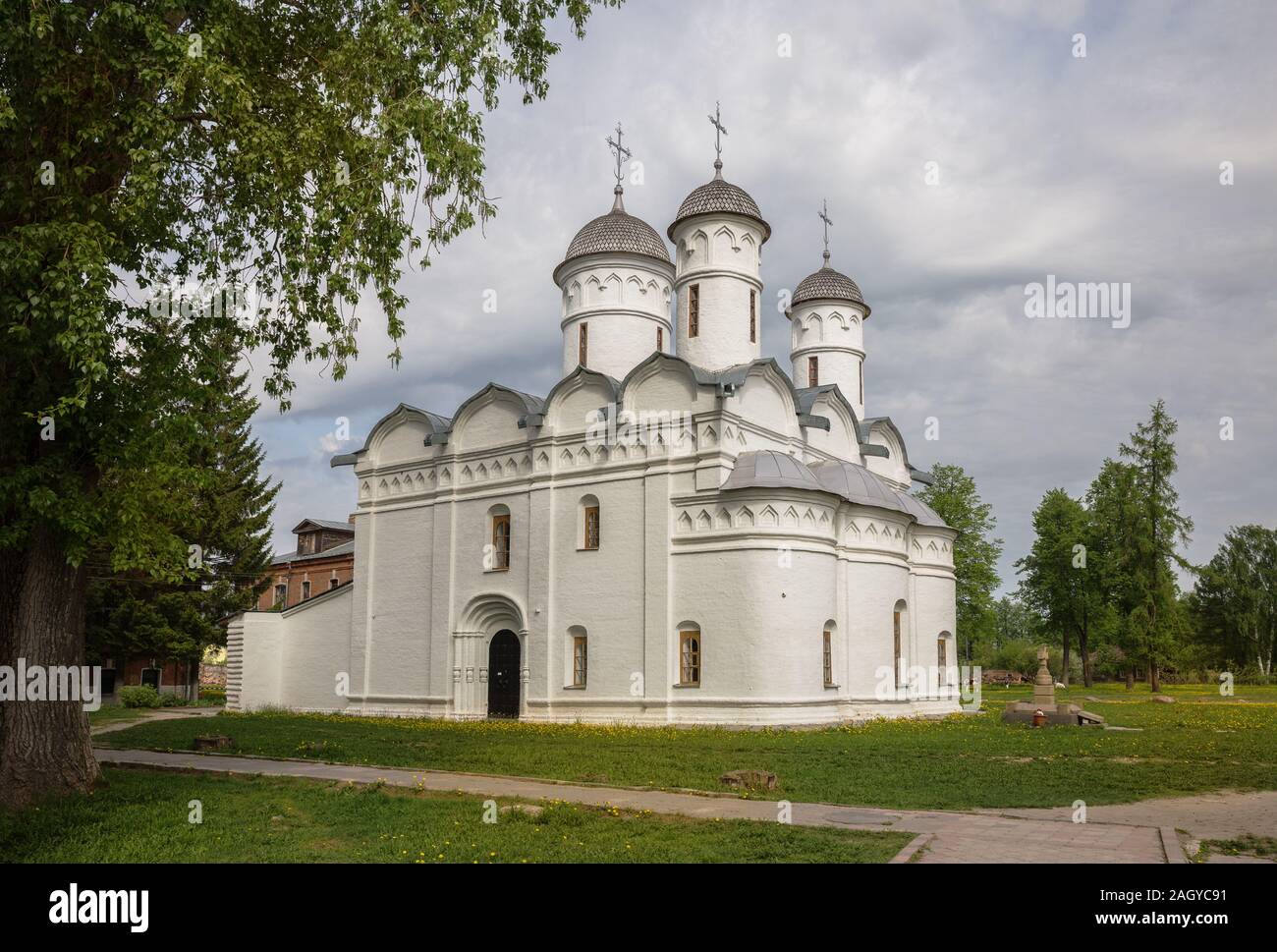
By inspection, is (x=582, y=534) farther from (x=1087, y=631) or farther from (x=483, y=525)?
(x=1087, y=631)

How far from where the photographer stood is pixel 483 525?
27203 mm

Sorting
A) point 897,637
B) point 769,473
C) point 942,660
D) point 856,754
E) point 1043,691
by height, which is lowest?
point 856,754

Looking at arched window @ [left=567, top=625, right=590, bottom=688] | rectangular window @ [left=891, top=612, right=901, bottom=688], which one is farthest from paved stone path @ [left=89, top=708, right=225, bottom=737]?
rectangular window @ [left=891, top=612, right=901, bottom=688]

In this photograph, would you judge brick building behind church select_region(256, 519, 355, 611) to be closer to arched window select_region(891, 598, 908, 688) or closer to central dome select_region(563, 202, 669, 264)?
central dome select_region(563, 202, 669, 264)

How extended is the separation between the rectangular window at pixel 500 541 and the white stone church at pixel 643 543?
6 cm

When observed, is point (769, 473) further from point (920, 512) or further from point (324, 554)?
point (324, 554)

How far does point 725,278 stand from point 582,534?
8.51 meters

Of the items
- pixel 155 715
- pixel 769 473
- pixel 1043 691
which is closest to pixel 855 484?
pixel 769 473

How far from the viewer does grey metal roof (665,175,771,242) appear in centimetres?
2819

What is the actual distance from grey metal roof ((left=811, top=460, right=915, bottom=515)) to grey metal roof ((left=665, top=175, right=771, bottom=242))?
7361 millimetres

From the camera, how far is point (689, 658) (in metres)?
23.2

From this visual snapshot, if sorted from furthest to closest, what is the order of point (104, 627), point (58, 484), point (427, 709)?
A: 1. point (104, 627)
2. point (427, 709)
3. point (58, 484)

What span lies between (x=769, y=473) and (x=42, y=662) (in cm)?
1579

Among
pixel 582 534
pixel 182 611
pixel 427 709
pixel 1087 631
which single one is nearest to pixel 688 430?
pixel 582 534
